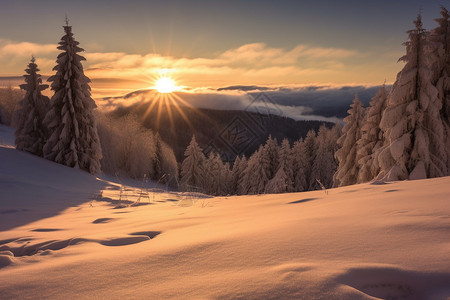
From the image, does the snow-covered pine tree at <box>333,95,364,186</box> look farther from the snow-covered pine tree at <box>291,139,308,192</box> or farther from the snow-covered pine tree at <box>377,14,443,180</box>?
the snow-covered pine tree at <box>291,139,308,192</box>

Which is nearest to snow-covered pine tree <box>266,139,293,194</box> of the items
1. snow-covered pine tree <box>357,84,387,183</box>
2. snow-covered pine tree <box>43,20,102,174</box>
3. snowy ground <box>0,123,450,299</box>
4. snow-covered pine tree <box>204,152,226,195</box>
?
snow-covered pine tree <box>357,84,387,183</box>

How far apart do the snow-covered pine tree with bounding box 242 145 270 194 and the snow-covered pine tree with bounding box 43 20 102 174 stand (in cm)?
2158

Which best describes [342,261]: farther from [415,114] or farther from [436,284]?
[415,114]

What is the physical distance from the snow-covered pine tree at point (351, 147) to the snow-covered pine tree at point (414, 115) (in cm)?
846

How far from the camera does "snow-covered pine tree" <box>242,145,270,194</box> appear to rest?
35.4 metres

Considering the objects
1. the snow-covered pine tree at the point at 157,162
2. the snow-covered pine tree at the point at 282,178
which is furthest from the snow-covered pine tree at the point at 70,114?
the snow-covered pine tree at the point at 282,178

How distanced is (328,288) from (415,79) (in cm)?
1534

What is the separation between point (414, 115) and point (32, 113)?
23.0 metres

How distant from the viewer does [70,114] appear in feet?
58.6

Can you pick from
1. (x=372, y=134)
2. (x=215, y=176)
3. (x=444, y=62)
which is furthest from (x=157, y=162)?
(x=444, y=62)

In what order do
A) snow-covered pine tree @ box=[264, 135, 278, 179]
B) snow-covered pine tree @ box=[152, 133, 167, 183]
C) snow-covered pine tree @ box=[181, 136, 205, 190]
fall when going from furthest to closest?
1. snow-covered pine tree @ box=[181, 136, 205, 190]
2. snow-covered pine tree @ box=[264, 135, 278, 179]
3. snow-covered pine tree @ box=[152, 133, 167, 183]

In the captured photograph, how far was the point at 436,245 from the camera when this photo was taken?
1576 millimetres

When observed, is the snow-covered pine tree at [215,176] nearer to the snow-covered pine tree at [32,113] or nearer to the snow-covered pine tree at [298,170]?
the snow-covered pine tree at [298,170]

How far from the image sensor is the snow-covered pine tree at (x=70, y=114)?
17.3 m
